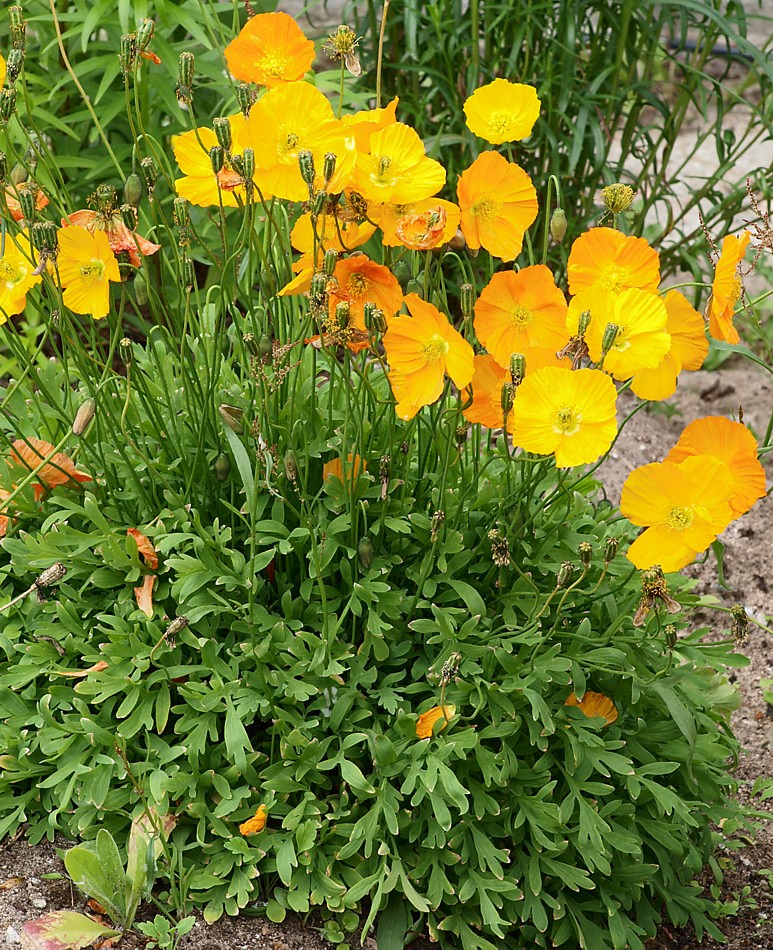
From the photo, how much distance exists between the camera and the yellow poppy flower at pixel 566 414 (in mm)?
1368

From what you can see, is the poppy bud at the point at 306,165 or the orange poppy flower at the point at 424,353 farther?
the orange poppy flower at the point at 424,353

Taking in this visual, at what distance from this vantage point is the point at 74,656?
1.81 m

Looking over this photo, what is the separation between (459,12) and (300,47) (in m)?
1.54

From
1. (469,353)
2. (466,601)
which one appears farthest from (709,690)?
(469,353)

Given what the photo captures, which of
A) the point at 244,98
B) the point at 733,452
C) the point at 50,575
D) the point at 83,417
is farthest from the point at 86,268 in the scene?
the point at 733,452

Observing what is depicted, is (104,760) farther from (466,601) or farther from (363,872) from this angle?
(466,601)

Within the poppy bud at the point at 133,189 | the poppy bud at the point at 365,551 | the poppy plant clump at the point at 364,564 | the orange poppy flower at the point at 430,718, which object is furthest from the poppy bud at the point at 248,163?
the orange poppy flower at the point at 430,718

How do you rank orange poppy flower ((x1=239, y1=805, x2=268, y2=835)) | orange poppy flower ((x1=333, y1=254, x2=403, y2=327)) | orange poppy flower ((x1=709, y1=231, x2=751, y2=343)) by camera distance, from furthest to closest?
orange poppy flower ((x1=239, y1=805, x2=268, y2=835)) < orange poppy flower ((x1=333, y1=254, x2=403, y2=327)) < orange poppy flower ((x1=709, y1=231, x2=751, y2=343))

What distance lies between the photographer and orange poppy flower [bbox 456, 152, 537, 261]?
152cm

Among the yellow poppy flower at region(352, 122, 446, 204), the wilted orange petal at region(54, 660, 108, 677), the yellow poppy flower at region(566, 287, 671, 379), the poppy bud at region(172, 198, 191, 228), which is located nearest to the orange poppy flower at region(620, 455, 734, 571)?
the yellow poppy flower at region(566, 287, 671, 379)

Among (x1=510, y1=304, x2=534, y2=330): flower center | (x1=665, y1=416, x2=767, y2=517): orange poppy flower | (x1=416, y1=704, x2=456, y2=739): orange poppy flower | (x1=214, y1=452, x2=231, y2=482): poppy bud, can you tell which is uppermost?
(x1=510, y1=304, x2=534, y2=330): flower center

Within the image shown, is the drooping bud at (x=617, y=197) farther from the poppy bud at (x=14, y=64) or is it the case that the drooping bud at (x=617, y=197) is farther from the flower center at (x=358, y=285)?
Result: the poppy bud at (x=14, y=64)

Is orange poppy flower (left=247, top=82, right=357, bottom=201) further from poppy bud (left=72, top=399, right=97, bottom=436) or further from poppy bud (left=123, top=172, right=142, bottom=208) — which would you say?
poppy bud (left=72, top=399, right=97, bottom=436)

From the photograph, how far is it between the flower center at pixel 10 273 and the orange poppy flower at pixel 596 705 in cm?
105
